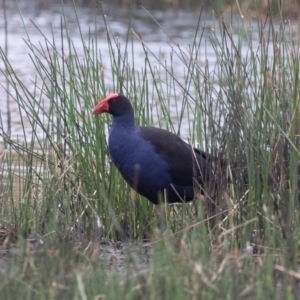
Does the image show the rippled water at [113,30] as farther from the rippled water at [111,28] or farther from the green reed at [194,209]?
the green reed at [194,209]

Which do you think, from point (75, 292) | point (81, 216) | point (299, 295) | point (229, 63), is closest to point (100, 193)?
point (81, 216)

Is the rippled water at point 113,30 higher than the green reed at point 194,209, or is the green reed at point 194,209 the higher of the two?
the green reed at point 194,209

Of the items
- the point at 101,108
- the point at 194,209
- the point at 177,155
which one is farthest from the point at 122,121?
the point at 194,209

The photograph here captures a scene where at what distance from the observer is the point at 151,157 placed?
3.73 metres

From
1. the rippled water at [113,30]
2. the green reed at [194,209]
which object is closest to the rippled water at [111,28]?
the rippled water at [113,30]

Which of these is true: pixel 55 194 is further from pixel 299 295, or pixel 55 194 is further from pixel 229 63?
pixel 299 295

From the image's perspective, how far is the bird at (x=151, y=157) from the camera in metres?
3.67

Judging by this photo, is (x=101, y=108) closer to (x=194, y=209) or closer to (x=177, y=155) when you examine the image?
(x=177, y=155)

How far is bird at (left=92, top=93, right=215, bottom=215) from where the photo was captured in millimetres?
3668

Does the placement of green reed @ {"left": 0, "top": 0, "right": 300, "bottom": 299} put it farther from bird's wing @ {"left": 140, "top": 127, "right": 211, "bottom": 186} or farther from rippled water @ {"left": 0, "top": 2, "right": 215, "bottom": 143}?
rippled water @ {"left": 0, "top": 2, "right": 215, "bottom": 143}

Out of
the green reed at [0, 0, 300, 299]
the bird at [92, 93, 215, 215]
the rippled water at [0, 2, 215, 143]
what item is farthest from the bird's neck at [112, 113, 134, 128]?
the rippled water at [0, 2, 215, 143]

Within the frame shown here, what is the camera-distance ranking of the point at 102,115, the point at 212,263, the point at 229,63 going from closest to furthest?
the point at 212,263 → the point at 229,63 → the point at 102,115

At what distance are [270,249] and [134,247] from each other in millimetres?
Result: 969

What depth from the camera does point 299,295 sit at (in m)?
2.70
